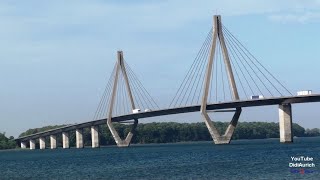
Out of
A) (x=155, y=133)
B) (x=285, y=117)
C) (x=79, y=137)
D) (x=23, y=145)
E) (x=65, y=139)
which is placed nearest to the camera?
(x=285, y=117)

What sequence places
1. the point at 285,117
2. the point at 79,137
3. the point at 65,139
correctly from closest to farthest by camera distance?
the point at 285,117, the point at 79,137, the point at 65,139

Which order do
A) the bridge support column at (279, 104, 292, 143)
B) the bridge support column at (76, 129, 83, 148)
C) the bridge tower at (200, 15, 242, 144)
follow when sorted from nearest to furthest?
the bridge tower at (200, 15, 242, 144) < the bridge support column at (279, 104, 292, 143) < the bridge support column at (76, 129, 83, 148)

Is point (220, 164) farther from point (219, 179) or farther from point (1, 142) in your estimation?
point (1, 142)

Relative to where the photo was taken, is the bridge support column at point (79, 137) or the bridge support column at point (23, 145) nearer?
the bridge support column at point (79, 137)

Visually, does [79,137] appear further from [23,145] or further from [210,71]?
[210,71]

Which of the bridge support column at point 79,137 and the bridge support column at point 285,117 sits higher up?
the bridge support column at point 285,117

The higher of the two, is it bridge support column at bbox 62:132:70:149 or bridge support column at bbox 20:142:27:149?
bridge support column at bbox 62:132:70:149

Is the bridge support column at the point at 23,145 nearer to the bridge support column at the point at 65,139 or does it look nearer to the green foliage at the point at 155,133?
the green foliage at the point at 155,133

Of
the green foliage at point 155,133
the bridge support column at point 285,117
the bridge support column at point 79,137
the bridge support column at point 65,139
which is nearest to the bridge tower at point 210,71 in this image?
the bridge support column at point 285,117

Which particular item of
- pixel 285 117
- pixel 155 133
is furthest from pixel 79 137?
pixel 285 117

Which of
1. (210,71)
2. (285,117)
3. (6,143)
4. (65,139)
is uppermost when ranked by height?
(210,71)

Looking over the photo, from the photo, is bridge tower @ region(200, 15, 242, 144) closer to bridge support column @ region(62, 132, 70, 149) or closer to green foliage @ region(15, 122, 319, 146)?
bridge support column @ region(62, 132, 70, 149)

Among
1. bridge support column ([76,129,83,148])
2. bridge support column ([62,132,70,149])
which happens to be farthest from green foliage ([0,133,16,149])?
bridge support column ([76,129,83,148])

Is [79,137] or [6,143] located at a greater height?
[79,137]
